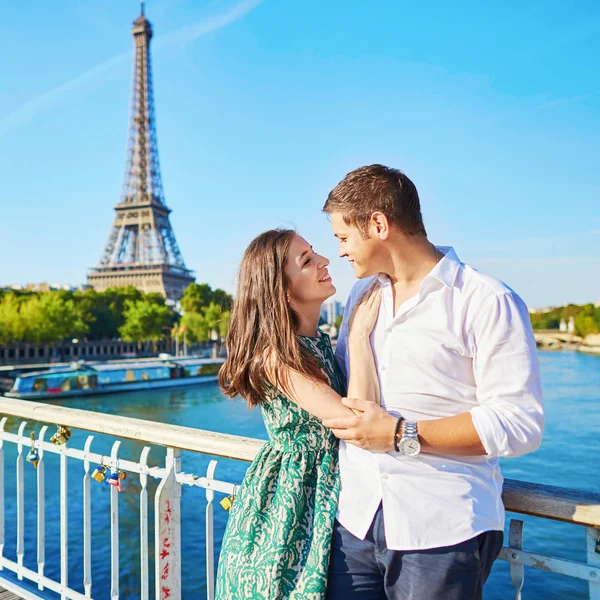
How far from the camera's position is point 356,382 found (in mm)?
1521

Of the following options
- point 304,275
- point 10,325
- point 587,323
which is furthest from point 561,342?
point 304,275

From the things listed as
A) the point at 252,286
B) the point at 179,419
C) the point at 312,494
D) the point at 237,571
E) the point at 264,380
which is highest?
the point at 252,286

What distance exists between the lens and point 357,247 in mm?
1550

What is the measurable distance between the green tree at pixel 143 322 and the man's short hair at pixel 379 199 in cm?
4764

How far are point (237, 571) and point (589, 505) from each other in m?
0.89

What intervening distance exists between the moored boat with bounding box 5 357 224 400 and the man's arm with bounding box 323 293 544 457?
24.0 metres

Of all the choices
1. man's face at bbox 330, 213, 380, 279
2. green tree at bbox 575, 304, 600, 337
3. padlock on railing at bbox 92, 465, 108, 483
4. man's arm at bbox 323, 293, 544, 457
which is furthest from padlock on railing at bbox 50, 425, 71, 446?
green tree at bbox 575, 304, 600, 337

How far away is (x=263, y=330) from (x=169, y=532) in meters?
1.12

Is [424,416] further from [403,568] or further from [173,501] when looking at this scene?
[173,501]

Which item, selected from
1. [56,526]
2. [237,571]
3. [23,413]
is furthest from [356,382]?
[56,526]

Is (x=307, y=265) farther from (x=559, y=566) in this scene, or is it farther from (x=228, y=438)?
(x=559, y=566)

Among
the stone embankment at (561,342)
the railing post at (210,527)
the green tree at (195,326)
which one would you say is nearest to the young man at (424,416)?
the railing post at (210,527)

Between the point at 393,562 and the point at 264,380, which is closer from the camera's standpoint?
the point at 393,562

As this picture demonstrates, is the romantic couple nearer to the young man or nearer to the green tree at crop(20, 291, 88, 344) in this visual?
the young man
